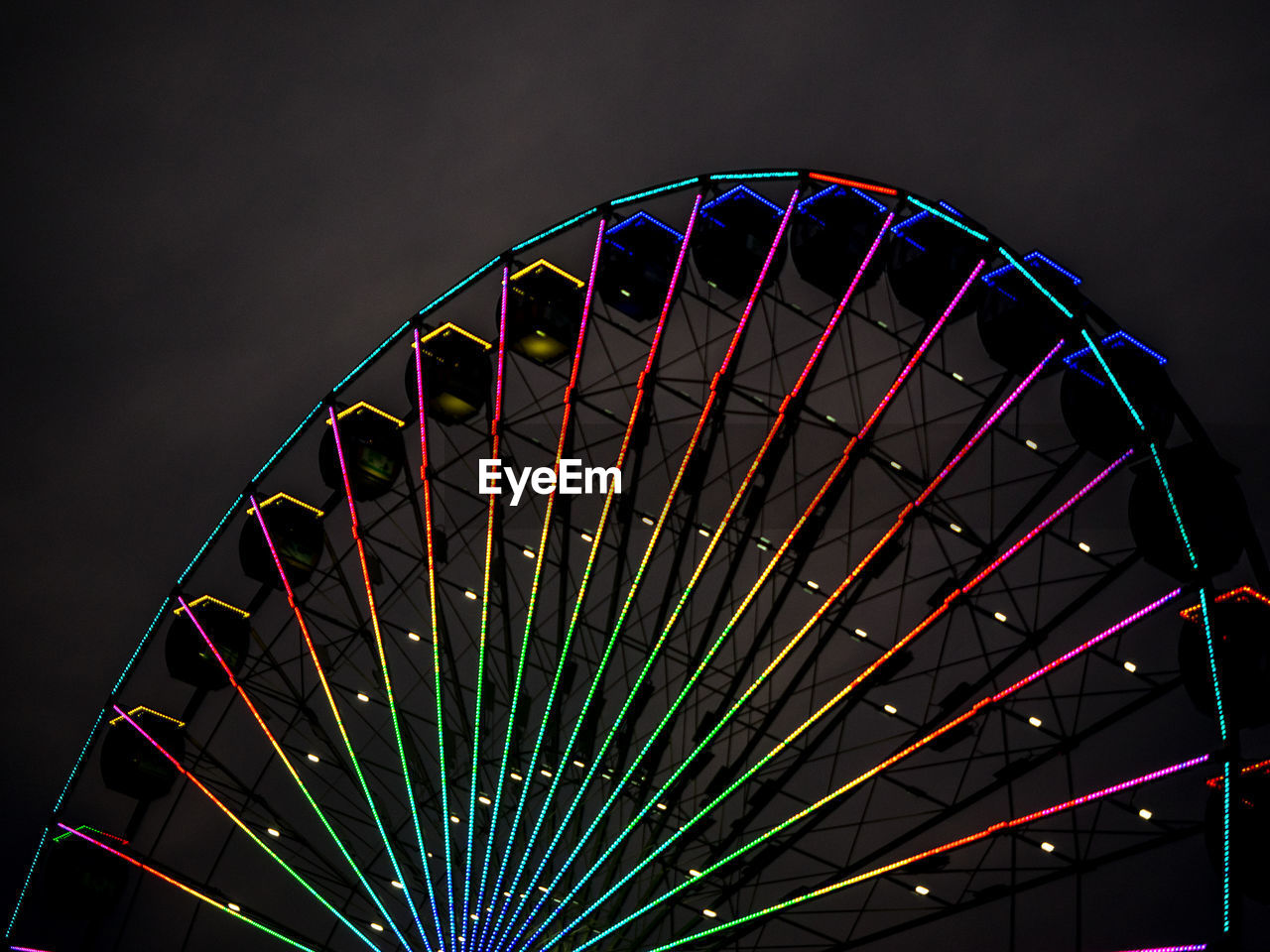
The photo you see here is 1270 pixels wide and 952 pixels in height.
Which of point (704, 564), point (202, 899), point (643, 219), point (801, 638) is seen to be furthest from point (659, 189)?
point (202, 899)

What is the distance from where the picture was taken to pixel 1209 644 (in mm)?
10406

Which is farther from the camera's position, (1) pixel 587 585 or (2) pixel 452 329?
(2) pixel 452 329

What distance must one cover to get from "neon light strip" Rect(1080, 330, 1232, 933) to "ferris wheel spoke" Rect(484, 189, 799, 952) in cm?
364

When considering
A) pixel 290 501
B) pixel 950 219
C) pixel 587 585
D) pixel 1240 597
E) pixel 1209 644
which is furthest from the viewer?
pixel 290 501

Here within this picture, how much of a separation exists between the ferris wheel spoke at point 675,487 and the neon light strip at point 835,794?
0.69 metres

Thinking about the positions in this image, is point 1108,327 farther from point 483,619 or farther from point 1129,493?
point 483,619

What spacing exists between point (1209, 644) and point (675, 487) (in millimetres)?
5373

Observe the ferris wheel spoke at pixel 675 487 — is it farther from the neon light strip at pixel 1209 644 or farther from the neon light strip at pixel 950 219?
the neon light strip at pixel 1209 644

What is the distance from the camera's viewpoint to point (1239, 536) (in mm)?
11477

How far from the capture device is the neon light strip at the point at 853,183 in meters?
13.3

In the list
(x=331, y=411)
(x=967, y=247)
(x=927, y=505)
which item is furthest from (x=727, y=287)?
(x=331, y=411)

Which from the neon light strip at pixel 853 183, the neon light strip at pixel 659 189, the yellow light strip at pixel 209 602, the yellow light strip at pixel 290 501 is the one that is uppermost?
the neon light strip at pixel 659 189

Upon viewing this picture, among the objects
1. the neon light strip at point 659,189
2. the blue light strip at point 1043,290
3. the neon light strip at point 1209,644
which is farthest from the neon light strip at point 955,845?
the neon light strip at point 659,189

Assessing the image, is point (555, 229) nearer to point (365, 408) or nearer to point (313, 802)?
point (365, 408)
